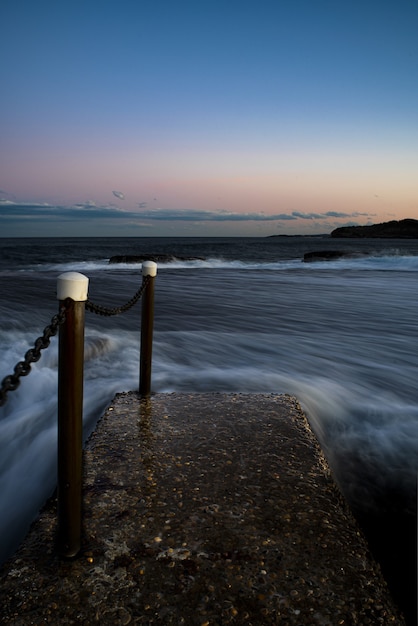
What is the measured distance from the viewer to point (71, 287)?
1867mm

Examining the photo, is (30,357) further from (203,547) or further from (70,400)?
(203,547)

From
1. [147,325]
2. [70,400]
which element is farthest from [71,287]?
[147,325]

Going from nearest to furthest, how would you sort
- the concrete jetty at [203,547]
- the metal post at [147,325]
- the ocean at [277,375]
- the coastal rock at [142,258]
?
the concrete jetty at [203,547] → the ocean at [277,375] → the metal post at [147,325] → the coastal rock at [142,258]

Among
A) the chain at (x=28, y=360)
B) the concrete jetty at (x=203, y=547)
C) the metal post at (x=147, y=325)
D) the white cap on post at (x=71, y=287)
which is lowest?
the concrete jetty at (x=203, y=547)

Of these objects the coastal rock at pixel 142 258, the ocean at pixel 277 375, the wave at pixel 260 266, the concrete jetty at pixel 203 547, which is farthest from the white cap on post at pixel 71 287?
the coastal rock at pixel 142 258

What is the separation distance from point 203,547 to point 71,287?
53.5 inches

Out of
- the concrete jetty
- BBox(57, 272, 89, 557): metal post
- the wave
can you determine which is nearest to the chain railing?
BBox(57, 272, 89, 557): metal post

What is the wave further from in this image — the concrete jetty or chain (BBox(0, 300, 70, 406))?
chain (BBox(0, 300, 70, 406))

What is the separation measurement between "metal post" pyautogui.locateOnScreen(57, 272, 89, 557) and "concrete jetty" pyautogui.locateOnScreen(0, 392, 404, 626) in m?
0.15

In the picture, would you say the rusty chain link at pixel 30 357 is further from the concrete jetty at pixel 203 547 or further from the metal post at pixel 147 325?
the metal post at pixel 147 325

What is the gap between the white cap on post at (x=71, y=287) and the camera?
1.85m

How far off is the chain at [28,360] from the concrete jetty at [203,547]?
3.10ft

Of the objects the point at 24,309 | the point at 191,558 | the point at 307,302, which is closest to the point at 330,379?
the point at 191,558

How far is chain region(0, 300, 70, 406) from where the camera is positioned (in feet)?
4.96
